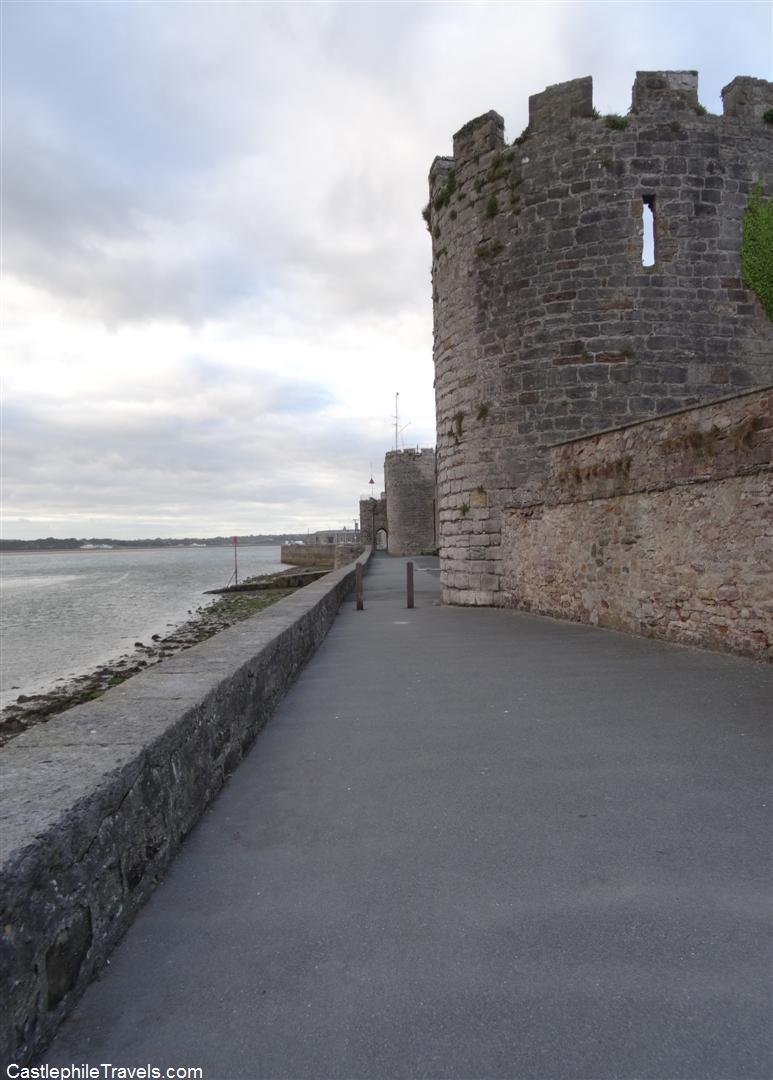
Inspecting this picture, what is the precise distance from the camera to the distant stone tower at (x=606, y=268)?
1018 cm

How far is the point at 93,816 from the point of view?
82.7 inches

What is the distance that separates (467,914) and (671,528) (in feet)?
19.6

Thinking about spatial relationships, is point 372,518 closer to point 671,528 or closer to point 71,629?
point 71,629

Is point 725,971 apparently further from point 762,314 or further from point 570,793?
point 762,314

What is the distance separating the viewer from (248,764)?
4051 mm

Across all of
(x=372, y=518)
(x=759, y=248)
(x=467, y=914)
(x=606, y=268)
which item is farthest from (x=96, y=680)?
(x=372, y=518)

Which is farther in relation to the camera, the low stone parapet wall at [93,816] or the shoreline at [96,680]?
the shoreline at [96,680]

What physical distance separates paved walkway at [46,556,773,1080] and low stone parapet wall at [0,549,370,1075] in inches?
4.9

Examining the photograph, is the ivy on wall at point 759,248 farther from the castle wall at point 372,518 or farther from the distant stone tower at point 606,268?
the castle wall at point 372,518

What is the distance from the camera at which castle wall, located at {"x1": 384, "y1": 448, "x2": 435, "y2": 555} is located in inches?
1693

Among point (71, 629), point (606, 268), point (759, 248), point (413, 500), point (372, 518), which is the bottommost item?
point (71, 629)

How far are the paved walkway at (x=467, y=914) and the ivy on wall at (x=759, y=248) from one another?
26.5 ft

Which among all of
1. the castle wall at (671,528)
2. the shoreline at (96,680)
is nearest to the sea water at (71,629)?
the shoreline at (96,680)

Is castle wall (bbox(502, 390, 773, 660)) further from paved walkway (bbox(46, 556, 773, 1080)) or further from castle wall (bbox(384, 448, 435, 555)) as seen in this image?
castle wall (bbox(384, 448, 435, 555))
